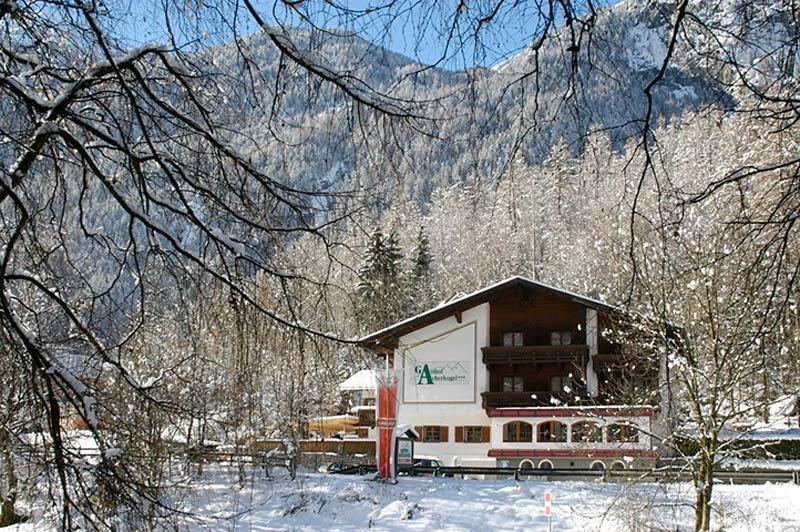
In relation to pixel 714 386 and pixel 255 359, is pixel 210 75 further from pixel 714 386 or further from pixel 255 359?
pixel 714 386

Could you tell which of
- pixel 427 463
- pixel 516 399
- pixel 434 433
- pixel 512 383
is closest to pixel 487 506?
pixel 427 463

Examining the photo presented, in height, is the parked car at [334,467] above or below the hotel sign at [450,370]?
below

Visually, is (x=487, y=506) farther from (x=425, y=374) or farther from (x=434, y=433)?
(x=425, y=374)

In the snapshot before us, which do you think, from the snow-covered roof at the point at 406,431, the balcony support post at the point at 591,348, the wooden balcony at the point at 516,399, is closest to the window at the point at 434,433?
the snow-covered roof at the point at 406,431

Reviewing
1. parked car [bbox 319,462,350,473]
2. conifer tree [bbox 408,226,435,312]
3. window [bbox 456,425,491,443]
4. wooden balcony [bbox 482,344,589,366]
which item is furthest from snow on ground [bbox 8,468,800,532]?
conifer tree [bbox 408,226,435,312]

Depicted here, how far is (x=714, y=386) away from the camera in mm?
13312

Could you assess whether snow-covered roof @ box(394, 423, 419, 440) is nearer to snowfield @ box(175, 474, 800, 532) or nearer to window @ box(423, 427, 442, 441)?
window @ box(423, 427, 442, 441)

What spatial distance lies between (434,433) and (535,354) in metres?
4.61

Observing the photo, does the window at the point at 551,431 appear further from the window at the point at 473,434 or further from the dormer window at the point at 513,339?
the dormer window at the point at 513,339

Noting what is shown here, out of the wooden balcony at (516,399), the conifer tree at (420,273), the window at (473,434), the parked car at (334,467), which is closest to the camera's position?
the parked car at (334,467)

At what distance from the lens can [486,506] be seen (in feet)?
60.5

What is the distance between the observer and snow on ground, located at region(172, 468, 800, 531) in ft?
51.4

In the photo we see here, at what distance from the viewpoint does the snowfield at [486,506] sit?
1567 centimetres

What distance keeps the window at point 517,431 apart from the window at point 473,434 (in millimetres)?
926
